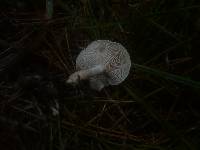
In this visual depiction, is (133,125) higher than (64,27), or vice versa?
(64,27)

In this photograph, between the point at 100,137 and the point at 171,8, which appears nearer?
the point at 100,137

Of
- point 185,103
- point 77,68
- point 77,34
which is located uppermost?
point 77,34

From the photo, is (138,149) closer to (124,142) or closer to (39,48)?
(124,142)

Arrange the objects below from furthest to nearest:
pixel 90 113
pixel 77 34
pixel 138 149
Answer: pixel 77 34
pixel 90 113
pixel 138 149

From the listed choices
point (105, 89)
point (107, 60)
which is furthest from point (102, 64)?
point (105, 89)

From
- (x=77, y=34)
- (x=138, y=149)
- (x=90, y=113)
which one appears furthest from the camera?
(x=77, y=34)

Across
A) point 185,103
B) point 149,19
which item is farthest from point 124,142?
point 149,19
